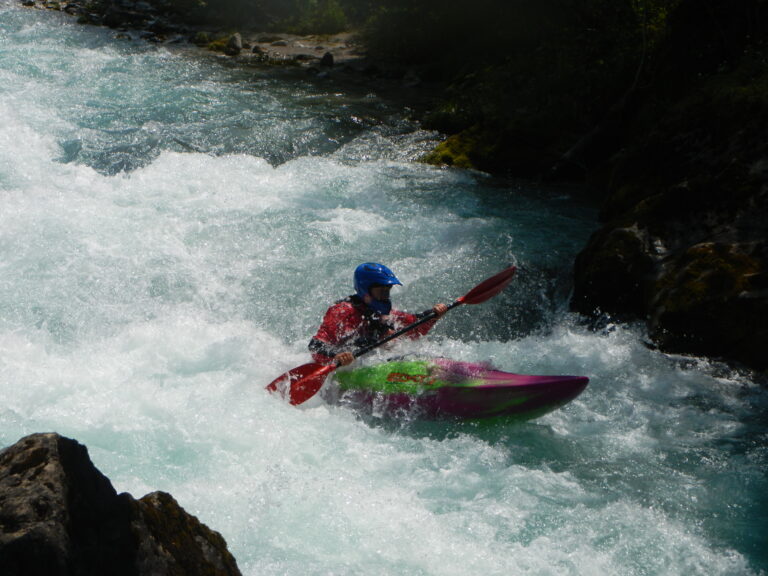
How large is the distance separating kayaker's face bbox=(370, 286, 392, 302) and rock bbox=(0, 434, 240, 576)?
9.79 ft

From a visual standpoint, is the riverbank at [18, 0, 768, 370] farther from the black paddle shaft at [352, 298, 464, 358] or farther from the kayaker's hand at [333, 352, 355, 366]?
the kayaker's hand at [333, 352, 355, 366]

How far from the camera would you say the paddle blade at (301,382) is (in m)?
4.97

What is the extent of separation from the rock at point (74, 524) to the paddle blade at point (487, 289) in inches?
143

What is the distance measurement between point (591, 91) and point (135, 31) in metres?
12.3

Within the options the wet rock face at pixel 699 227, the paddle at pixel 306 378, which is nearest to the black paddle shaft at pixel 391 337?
the paddle at pixel 306 378

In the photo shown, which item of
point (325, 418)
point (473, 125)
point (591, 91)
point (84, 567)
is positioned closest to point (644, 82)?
point (591, 91)

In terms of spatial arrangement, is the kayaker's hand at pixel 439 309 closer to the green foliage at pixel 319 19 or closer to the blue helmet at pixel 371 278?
the blue helmet at pixel 371 278

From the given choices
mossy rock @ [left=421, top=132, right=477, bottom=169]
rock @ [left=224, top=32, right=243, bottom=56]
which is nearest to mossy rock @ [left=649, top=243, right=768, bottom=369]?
mossy rock @ [left=421, top=132, right=477, bottom=169]

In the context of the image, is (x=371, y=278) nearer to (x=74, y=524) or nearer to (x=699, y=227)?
(x=699, y=227)

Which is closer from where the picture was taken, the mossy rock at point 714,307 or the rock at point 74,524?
the rock at point 74,524

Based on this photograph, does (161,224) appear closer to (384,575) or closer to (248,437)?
(248,437)

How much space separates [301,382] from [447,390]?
959 millimetres

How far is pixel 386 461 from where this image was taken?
442 cm

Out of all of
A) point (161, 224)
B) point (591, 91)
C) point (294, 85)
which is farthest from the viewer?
point (294, 85)
